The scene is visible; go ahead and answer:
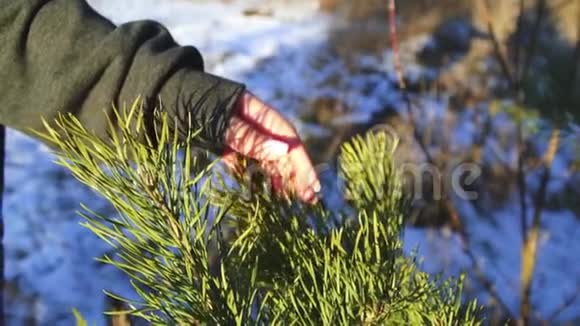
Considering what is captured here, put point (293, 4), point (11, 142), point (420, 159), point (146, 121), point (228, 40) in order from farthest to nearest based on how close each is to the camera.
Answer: point (293, 4) → point (228, 40) → point (11, 142) → point (420, 159) → point (146, 121)

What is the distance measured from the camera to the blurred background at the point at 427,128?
1521 mm

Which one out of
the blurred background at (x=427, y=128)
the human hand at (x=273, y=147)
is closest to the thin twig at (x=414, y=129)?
the blurred background at (x=427, y=128)

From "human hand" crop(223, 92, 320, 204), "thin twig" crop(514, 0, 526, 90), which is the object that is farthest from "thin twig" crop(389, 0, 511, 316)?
"human hand" crop(223, 92, 320, 204)

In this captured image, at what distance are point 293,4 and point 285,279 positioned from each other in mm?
4914

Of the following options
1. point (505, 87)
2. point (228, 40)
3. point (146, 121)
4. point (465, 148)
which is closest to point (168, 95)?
point (146, 121)

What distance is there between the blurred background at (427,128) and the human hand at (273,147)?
766 millimetres

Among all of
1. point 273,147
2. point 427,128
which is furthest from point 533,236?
point 427,128

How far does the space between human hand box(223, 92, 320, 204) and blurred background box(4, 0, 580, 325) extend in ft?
2.51

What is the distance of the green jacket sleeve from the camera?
439 mm

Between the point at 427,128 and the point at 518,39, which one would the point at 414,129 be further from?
the point at 427,128

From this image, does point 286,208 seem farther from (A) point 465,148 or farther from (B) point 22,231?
(A) point 465,148

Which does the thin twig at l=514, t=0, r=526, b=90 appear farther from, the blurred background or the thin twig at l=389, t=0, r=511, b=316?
the thin twig at l=389, t=0, r=511, b=316

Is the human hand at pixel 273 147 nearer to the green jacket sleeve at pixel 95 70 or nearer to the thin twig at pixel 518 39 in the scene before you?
the green jacket sleeve at pixel 95 70

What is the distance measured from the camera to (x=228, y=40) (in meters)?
4.37
